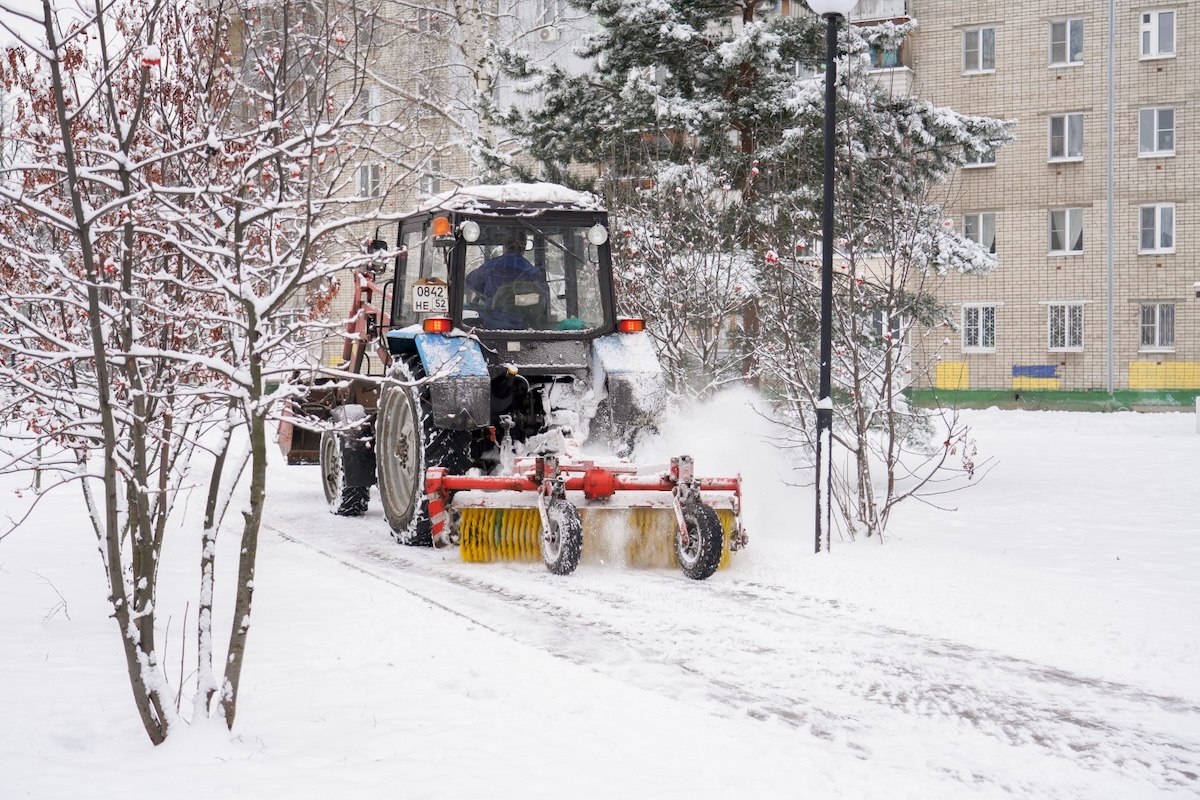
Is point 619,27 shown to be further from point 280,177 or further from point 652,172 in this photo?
point 280,177

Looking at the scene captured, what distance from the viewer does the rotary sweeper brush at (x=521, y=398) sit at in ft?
28.6

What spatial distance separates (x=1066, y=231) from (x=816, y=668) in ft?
97.7

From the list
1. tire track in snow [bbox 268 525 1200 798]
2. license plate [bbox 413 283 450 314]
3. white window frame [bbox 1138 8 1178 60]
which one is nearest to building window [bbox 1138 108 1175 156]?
white window frame [bbox 1138 8 1178 60]

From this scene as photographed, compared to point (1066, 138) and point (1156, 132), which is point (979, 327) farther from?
point (1156, 132)

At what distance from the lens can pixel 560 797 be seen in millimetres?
4105

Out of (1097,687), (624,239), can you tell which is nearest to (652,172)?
(624,239)

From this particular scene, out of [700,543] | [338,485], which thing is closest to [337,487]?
[338,485]

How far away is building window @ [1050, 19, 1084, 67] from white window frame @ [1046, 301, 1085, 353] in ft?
19.9

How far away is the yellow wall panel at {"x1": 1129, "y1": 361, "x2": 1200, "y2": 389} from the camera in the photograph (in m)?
32.0

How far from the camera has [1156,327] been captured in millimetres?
32281

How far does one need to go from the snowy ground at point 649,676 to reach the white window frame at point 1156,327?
2364 centimetres

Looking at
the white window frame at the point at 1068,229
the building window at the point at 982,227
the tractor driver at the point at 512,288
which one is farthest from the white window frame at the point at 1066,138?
the tractor driver at the point at 512,288

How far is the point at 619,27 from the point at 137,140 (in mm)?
10205

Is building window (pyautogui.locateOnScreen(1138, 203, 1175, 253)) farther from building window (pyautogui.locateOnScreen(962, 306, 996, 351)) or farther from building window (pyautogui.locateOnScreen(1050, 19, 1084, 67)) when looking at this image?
building window (pyautogui.locateOnScreen(1050, 19, 1084, 67))
